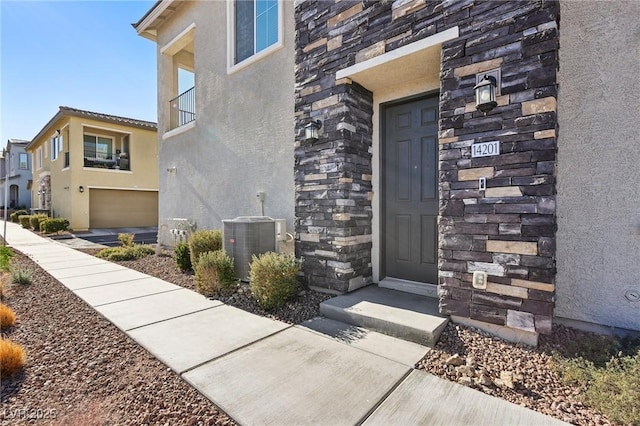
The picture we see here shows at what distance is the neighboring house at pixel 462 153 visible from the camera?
2.73m

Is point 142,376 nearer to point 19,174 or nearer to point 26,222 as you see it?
point 26,222

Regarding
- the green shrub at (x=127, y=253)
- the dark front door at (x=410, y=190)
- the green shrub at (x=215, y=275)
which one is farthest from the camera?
the green shrub at (x=127, y=253)

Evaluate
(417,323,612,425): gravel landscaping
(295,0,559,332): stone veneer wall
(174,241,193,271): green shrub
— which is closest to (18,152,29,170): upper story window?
(174,241,193,271): green shrub

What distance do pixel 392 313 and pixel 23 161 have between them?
1563 inches

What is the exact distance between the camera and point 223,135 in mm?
6652

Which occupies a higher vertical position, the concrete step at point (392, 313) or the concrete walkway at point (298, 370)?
the concrete step at point (392, 313)

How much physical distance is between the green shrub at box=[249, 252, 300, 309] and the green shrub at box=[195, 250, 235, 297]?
73 cm

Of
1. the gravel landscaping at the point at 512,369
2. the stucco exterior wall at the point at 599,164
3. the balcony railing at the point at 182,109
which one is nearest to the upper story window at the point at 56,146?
the balcony railing at the point at 182,109

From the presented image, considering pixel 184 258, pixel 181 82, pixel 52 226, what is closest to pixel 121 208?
pixel 52 226

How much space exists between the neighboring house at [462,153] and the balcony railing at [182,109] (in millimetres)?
3216

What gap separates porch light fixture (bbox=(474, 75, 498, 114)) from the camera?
2822 mm

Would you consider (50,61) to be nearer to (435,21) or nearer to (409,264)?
(435,21)

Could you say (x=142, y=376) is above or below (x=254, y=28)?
below

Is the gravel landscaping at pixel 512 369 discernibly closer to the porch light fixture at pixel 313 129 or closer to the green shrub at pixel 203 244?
the porch light fixture at pixel 313 129
